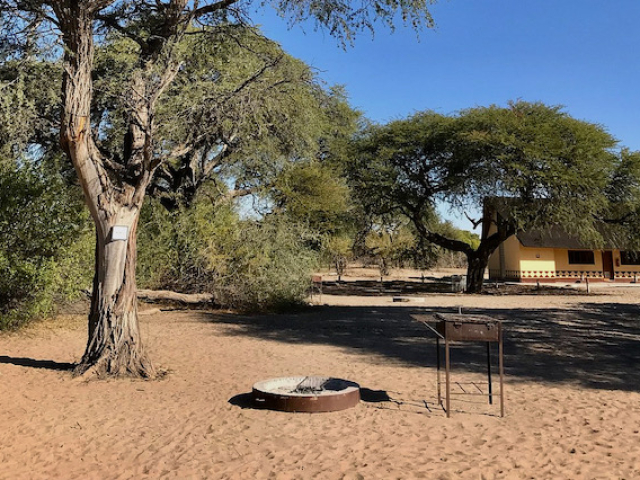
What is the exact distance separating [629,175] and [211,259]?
23424mm

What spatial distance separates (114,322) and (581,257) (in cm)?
3809

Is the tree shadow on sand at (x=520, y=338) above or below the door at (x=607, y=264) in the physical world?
below

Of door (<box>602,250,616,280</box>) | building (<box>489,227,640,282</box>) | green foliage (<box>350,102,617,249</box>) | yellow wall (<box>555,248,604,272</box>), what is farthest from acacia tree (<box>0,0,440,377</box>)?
door (<box>602,250,616,280</box>)

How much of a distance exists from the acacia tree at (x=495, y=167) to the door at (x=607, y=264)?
38.1 feet

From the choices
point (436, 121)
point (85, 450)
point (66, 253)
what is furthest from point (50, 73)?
point (436, 121)

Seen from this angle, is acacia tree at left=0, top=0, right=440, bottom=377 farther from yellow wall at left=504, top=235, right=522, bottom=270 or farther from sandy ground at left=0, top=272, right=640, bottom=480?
yellow wall at left=504, top=235, right=522, bottom=270

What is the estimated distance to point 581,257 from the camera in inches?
1491

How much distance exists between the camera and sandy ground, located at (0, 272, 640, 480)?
13.5 ft

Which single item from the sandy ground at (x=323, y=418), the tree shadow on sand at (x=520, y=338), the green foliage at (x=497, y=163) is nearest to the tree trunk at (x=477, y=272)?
the green foliage at (x=497, y=163)

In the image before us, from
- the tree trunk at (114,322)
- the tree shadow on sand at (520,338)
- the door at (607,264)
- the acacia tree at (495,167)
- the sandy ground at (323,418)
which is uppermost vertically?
the acacia tree at (495,167)

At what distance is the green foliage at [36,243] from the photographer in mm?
10922

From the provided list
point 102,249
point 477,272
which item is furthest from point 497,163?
point 102,249

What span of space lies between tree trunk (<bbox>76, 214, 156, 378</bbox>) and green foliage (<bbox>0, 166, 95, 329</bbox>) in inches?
173

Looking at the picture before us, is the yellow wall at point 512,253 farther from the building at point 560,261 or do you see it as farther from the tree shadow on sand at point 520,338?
the tree shadow on sand at point 520,338
